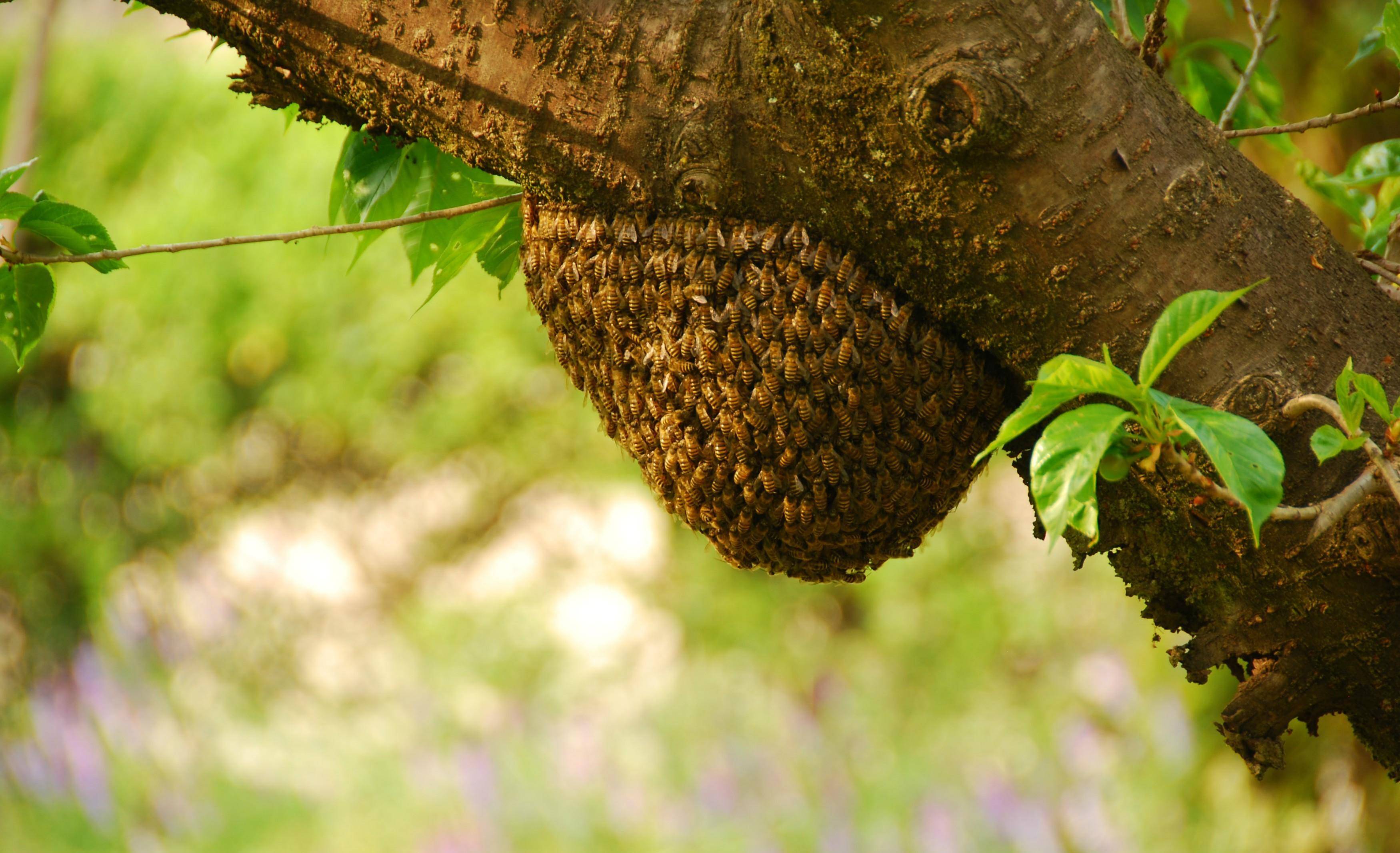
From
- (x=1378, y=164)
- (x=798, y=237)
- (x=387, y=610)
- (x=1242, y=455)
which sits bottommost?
(x=1242, y=455)

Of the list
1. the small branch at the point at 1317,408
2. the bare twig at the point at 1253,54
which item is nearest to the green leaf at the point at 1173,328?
the small branch at the point at 1317,408

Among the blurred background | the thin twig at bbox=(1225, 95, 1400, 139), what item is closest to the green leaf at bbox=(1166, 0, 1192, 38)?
the thin twig at bbox=(1225, 95, 1400, 139)

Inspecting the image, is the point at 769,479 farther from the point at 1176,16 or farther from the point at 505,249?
the point at 1176,16

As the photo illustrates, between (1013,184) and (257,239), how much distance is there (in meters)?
0.54

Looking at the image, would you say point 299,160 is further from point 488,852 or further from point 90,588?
point 488,852

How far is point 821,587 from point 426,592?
227 cm

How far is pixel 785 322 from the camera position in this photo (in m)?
0.67

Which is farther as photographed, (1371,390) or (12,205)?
(12,205)

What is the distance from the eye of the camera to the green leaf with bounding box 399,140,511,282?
930 mm

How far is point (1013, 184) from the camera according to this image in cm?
60

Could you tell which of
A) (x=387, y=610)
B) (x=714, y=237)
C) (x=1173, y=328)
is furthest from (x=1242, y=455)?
(x=387, y=610)

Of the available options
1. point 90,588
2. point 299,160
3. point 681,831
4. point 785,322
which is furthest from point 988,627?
point 90,588

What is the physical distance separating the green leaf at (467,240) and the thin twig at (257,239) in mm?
21

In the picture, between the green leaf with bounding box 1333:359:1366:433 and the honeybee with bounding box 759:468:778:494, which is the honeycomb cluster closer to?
the honeybee with bounding box 759:468:778:494
